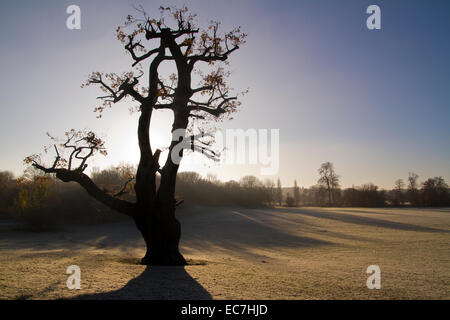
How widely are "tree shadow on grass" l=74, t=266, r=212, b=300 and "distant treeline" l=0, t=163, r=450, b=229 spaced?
23.4 m

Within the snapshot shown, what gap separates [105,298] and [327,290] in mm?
6280

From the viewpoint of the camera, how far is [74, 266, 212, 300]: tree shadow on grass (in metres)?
6.59

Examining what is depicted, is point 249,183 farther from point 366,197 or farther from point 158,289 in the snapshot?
point 158,289

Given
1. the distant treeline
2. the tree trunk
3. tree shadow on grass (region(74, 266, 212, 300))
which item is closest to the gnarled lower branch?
the tree trunk

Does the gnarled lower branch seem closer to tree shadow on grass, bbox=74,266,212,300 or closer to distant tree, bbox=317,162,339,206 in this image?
tree shadow on grass, bbox=74,266,212,300

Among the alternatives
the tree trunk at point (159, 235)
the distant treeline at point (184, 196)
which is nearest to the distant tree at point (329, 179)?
the distant treeline at point (184, 196)

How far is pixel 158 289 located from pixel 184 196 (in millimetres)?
64308

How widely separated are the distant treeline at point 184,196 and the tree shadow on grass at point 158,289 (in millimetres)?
23371

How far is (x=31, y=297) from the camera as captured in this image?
6.16m

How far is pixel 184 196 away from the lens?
232 feet

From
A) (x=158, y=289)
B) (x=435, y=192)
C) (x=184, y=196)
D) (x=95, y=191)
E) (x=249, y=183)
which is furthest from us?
(x=249, y=183)

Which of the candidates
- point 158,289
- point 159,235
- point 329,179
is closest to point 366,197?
point 329,179

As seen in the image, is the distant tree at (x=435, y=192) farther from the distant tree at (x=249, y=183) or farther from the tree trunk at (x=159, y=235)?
the tree trunk at (x=159, y=235)

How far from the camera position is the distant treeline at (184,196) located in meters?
45.7
